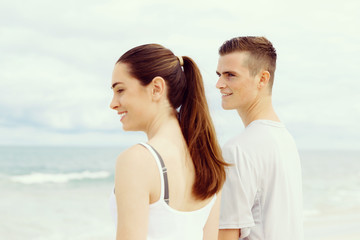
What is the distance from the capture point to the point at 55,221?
12648mm

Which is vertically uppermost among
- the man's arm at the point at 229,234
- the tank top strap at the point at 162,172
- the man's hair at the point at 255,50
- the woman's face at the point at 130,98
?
the man's hair at the point at 255,50

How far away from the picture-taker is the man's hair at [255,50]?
249 cm

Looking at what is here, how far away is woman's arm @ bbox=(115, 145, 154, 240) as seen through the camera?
157 cm

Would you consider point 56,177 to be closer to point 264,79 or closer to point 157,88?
point 264,79

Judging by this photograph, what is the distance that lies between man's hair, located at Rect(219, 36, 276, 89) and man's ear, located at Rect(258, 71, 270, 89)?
0.10 ft

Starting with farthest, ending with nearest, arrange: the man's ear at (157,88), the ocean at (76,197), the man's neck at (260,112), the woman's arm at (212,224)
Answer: the ocean at (76,197)
the man's neck at (260,112)
the woman's arm at (212,224)
the man's ear at (157,88)

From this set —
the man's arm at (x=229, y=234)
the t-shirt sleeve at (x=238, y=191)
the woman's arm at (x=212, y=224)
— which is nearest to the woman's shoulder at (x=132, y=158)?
the woman's arm at (x=212, y=224)

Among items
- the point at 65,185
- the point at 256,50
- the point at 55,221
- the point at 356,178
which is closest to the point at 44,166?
the point at 65,185

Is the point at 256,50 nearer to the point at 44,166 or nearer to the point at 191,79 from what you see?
the point at 191,79

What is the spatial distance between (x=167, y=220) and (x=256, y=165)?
698 mm

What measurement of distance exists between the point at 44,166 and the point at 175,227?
2390 cm

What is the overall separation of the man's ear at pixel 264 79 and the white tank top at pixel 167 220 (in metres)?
0.89

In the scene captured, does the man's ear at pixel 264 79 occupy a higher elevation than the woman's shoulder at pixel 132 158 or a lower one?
higher

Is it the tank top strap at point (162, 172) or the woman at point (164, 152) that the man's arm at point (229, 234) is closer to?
the woman at point (164, 152)
